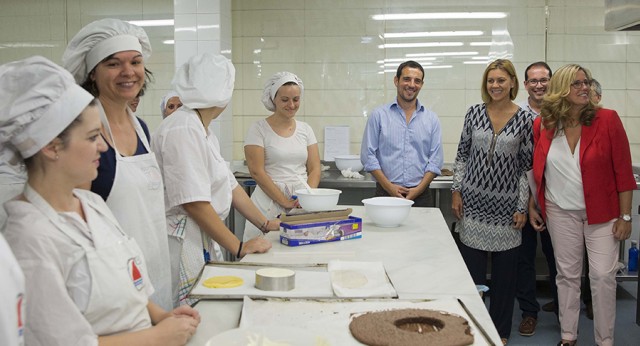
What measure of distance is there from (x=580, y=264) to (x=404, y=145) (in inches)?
50.9

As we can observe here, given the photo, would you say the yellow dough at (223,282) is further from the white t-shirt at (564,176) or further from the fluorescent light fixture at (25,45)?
the fluorescent light fixture at (25,45)


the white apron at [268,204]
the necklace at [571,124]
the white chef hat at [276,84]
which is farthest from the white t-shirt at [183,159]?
the necklace at [571,124]

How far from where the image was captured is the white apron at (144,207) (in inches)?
78.7

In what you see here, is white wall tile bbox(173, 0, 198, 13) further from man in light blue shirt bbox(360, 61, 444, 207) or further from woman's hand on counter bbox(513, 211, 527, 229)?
woman's hand on counter bbox(513, 211, 527, 229)

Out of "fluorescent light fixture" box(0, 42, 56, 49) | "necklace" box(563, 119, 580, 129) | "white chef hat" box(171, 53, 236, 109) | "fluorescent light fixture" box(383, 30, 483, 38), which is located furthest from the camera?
"fluorescent light fixture" box(383, 30, 483, 38)

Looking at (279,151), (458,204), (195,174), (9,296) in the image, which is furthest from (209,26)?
(9,296)

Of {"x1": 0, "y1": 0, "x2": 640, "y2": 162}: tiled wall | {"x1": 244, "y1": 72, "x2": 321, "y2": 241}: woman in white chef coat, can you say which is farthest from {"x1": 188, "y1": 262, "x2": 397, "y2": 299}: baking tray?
A: {"x1": 0, "y1": 0, "x2": 640, "y2": 162}: tiled wall

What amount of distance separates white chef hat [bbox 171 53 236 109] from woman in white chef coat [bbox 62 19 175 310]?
356 millimetres

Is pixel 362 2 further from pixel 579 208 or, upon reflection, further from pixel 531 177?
pixel 579 208

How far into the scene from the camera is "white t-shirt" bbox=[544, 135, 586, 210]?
3348 mm

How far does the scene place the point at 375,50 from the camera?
5445 mm

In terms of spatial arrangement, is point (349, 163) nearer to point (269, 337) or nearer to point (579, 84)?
point (579, 84)

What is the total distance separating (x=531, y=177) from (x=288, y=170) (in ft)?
4.59

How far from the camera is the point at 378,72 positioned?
5.46m
